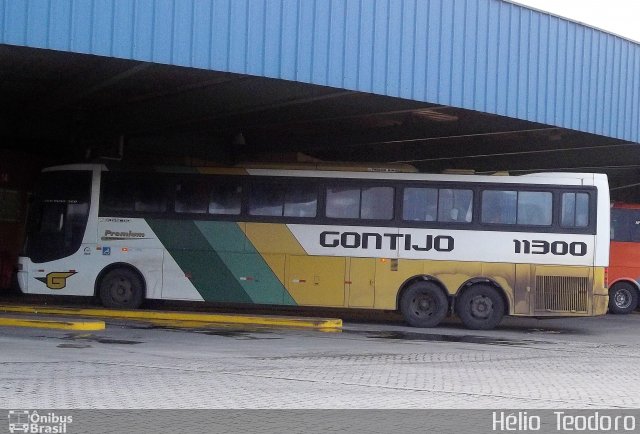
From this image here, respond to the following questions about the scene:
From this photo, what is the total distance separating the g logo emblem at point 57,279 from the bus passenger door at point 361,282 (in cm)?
599

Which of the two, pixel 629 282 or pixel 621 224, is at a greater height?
pixel 621 224

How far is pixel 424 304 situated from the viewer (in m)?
19.8

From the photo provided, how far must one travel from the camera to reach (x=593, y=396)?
998 centimetres

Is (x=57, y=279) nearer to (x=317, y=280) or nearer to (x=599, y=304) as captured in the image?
(x=317, y=280)

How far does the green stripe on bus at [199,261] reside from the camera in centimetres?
1989

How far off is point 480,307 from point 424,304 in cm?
117

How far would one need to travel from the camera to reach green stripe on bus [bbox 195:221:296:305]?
1983 cm

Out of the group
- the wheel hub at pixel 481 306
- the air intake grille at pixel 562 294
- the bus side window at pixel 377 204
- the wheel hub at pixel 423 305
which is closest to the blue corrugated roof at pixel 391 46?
the bus side window at pixel 377 204

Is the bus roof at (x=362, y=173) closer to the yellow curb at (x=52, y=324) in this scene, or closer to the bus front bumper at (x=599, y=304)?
the bus front bumper at (x=599, y=304)

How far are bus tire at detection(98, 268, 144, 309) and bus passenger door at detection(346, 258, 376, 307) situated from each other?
454cm

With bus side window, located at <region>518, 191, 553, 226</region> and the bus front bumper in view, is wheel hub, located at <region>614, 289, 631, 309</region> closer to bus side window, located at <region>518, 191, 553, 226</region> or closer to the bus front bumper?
the bus front bumper

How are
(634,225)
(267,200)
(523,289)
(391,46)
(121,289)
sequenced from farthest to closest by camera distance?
1. (634,225)
2. (121,289)
3. (267,200)
4. (523,289)
5. (391,46)

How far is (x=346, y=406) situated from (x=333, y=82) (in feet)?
27.1

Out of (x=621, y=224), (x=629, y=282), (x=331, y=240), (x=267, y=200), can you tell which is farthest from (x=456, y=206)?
(x=629, y=282)
